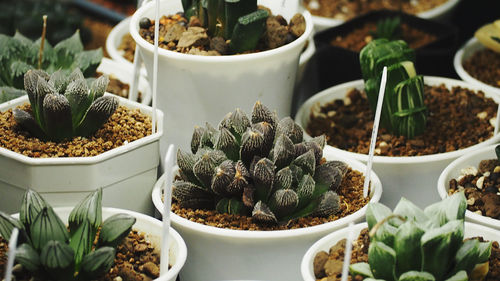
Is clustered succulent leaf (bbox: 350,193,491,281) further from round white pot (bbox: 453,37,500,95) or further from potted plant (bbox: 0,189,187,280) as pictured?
round white pot (bbox: 453,37,500,95)

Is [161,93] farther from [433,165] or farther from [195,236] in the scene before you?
[433,165]

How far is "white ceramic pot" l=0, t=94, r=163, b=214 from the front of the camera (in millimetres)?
1258

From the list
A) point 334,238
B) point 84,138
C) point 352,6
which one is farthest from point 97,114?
point 352,6

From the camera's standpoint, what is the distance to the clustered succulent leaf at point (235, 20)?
4.80ft

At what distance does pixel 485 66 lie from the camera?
1.89 meters

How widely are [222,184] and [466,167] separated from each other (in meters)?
0.48

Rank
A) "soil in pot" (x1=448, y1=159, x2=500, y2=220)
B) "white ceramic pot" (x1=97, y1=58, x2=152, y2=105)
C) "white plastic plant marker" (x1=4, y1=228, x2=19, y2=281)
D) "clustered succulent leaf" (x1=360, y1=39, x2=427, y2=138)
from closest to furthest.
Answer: "white plastic plant marker" (x1=4, y1=228, x2=19, y2=281), "soil in pot" (x1=448, y1=159, x2=500, y2=220), "clustered succulent leaf" (x1=360, y1=39, x2=427, y2=138), "white ceramic pot" (x1=97, y1=58, x2=152, y2=105)

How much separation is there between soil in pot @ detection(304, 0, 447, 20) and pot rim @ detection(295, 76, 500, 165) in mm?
508

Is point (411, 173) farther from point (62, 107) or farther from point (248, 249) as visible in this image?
point (62, 107)

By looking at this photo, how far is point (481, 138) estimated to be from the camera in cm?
161

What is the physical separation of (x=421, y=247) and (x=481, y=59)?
0.98 m

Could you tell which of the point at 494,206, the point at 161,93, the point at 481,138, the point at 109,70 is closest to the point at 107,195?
the point at 161,93

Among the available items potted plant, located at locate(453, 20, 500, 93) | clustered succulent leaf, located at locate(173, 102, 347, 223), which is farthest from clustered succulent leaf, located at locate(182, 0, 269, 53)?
potted plant, located at locate(453, 20, 500, 93)

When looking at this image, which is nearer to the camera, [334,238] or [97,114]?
[334,238]
